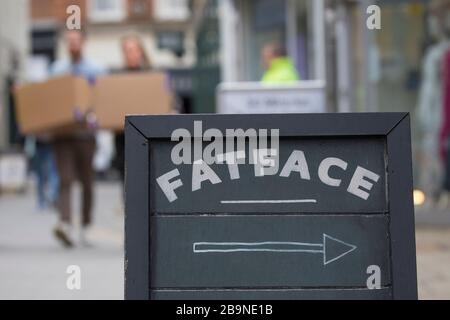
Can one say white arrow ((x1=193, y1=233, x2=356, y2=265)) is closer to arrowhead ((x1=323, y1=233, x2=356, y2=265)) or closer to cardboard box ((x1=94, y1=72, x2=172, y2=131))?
arrowhead ((x1=323, y1=233, x2=356, y2=265))

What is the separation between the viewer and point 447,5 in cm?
894

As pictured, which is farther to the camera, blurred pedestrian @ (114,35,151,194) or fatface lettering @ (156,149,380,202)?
blurred pedestrian @ (114,35,151,194)

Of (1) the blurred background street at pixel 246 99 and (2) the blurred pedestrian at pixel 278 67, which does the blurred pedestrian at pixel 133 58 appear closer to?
(1) the blurred background street at pixel 246 99

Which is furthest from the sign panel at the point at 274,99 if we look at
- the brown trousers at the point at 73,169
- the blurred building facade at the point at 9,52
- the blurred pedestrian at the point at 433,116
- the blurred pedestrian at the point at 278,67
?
the blurred building facade at the point at 9,52

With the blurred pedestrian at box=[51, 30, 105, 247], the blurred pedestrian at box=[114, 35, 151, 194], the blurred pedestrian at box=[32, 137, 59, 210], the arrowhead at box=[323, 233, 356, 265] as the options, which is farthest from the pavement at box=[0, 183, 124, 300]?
the arrowhead at box=[323, 233, 356, 265]

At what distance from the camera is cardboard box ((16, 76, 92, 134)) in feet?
21.8

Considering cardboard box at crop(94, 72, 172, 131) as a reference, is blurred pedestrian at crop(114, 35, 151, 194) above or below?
above

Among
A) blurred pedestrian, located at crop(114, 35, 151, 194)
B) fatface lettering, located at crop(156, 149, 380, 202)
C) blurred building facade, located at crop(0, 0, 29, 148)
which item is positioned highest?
blurred building facade, located at crop(0, 0, 29, 148)

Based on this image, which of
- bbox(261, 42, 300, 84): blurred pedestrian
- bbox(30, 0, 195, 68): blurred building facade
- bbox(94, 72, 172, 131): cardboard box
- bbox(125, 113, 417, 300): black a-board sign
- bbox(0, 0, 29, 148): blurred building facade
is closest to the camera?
bbox(125, 113, 417, 300): black a-board sign

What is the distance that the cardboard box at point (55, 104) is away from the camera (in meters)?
6.66

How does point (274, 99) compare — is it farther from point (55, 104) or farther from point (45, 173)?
point (45, 173)

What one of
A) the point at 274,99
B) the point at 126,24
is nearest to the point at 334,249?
the point at 274,99

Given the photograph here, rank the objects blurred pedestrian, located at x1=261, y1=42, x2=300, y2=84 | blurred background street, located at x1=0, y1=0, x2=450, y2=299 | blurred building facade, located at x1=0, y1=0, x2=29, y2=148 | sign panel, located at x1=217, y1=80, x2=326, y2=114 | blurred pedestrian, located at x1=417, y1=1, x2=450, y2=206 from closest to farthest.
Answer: blurred background street, located at x1=0, y1=0, x2=450, y2=299
sign panel, located at x1=217, y1=80, x2=326, y2=114
blurred pedestrian, located at x1=261, y1=42, x2=300, y2=84
blurred pedestrian, located at x1=417, y1=1, x2=450, y2=206
blurred building facade, located at x1=0, y1=0, x2=29, y2=148

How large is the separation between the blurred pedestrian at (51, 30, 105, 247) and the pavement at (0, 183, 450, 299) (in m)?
0.20
